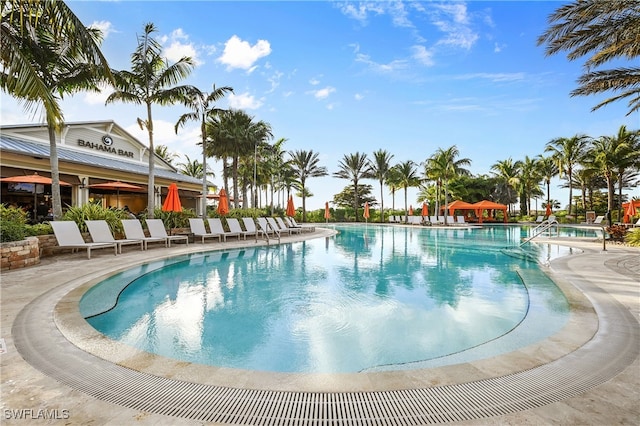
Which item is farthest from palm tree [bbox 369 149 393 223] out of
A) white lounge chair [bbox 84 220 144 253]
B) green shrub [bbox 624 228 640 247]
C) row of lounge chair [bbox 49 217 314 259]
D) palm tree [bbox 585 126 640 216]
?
white lounge chair [bbox 84 220 144 253]

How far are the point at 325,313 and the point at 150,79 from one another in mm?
13368

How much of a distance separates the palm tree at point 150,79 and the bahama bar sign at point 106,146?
6.94 m

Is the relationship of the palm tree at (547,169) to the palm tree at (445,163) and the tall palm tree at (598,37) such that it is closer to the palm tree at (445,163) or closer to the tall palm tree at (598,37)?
the palm tree at (445,163)

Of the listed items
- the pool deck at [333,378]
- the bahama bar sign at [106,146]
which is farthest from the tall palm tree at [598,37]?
the bahama bar sign at [106,146]

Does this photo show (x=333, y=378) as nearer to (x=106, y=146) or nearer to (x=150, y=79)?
(x=150, y=79)

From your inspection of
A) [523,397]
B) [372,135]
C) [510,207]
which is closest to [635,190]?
[510,207]

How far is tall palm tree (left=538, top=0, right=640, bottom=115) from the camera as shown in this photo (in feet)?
25.5

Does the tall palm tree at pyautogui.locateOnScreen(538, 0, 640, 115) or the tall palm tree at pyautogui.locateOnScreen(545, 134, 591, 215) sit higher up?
the tall palm tree at pyautogui.locateOnScreen(545, 134, 591, 215)

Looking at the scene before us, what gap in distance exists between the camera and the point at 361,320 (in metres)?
4.60

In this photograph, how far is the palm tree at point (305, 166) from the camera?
37.1 m

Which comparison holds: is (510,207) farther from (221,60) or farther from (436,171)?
(221,60)

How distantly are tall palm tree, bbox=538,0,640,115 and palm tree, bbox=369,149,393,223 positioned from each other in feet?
87.1

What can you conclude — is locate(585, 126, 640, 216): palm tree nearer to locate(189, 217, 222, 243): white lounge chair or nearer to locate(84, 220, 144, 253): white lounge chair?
locate(189, 217, 222, 243): white lounge chair

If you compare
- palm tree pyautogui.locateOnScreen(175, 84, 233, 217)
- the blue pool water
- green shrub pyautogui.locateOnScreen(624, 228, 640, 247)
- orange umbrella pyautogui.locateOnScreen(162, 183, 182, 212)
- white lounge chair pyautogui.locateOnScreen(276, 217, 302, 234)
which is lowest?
the blue pool water
